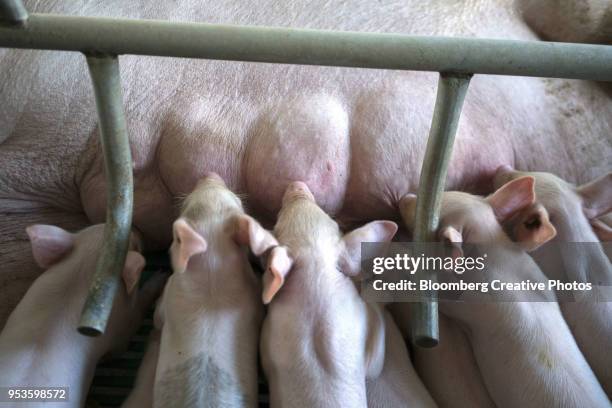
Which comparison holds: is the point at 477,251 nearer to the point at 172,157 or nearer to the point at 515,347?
the point at 515,347

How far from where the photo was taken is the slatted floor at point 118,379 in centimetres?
130

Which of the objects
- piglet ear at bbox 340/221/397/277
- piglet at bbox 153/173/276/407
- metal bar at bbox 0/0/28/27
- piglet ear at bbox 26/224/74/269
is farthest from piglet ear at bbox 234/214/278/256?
metal bar at bbox 0/0/28/27

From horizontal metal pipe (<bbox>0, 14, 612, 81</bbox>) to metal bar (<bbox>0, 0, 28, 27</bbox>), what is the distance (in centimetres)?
1

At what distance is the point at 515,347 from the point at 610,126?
0.74 m

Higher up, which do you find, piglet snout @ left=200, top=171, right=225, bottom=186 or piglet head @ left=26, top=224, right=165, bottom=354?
piglet snout @ left=200, top=171, right=225, bottom=186

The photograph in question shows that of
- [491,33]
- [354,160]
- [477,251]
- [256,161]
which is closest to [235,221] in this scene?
[256,161]

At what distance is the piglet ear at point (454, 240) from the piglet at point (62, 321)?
59cm

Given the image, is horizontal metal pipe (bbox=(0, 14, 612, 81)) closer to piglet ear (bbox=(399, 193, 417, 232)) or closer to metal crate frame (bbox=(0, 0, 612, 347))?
metal crate frame (bbox=(0, 0, 612, 347))

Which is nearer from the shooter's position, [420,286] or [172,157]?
[420,286]

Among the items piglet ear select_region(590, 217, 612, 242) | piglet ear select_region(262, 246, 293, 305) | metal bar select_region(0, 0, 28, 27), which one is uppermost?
piglet ear select_region(590, 217, 612, 242)

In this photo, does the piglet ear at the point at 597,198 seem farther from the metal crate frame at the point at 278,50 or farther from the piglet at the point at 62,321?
the piglet at the point at 62,321

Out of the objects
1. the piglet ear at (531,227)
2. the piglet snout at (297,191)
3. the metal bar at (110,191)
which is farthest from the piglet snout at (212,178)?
the piglet ear at (531,227)

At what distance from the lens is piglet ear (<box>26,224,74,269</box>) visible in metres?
1.22

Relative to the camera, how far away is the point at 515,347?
3.69 ft
